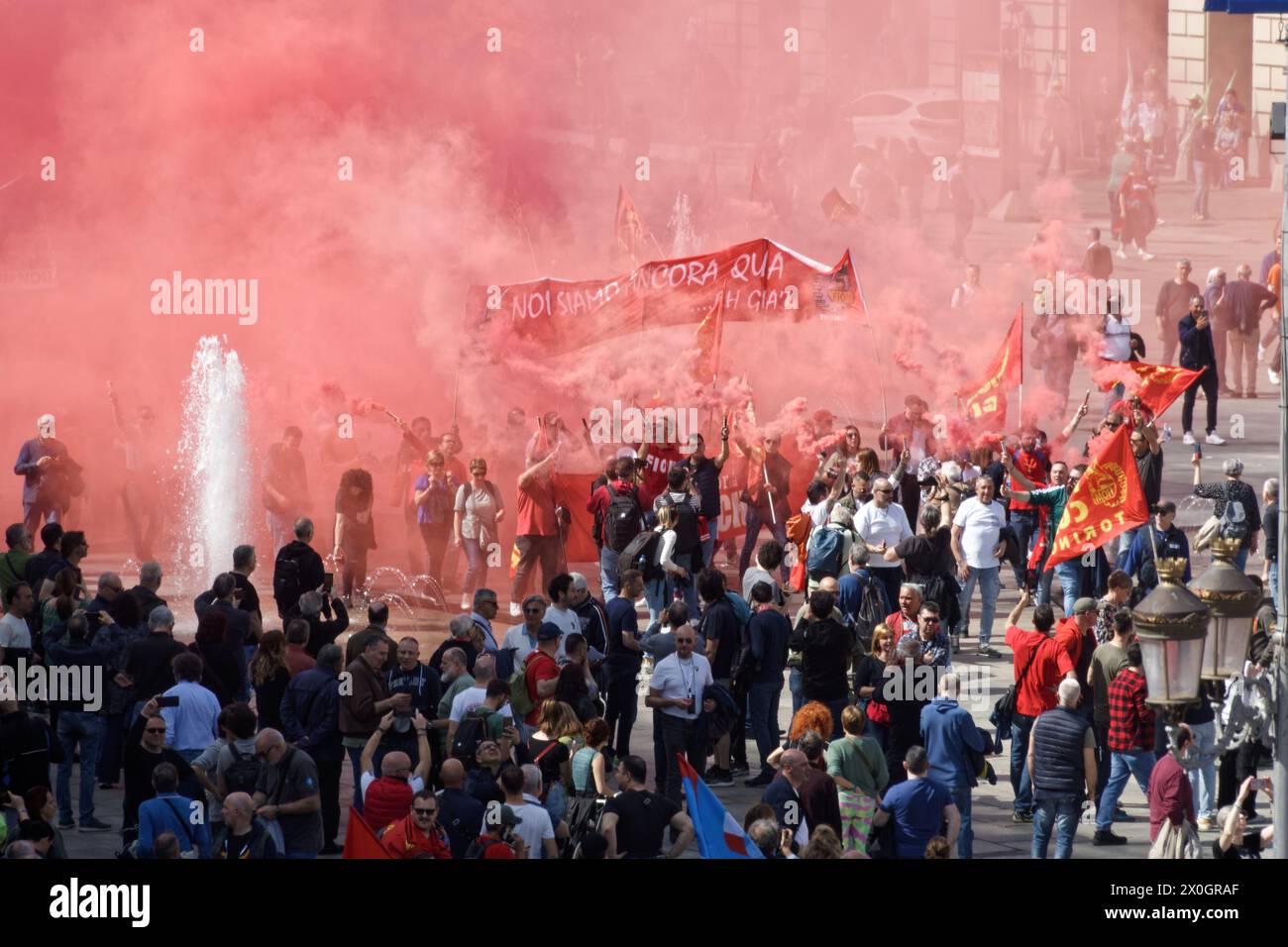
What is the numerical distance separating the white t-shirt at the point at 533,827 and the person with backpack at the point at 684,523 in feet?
16.8

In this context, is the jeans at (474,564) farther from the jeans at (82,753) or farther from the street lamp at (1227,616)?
the street lamp at (1227,616)

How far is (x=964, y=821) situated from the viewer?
1270 cm

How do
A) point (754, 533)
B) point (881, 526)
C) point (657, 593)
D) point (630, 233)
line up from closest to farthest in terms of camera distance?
1. point (881, 526)
2. point (657, 593)
3. point (754, 533)
4. point (630, 233)

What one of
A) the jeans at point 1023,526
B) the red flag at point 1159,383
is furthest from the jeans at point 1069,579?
the red flag at point 1159,383

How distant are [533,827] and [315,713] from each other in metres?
1.97

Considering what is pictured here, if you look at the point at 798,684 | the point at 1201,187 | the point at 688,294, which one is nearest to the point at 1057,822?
the point at 798,684

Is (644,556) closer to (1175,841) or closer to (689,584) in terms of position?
(689,584)

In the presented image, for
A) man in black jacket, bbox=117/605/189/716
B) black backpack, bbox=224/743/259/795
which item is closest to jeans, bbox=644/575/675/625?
man in black jacket, bbox=117/605/189/716

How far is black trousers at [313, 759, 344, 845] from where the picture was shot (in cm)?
1295

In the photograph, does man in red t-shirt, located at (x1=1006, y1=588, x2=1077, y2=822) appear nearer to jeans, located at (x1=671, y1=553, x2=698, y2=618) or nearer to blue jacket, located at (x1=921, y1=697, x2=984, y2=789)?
blue jacket, located at (x1=921, y1=697, x2=984, y2=789)

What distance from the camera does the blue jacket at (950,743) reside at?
40.7ft

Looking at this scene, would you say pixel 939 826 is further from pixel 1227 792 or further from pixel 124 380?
pixel 124 380

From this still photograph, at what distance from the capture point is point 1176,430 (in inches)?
875
